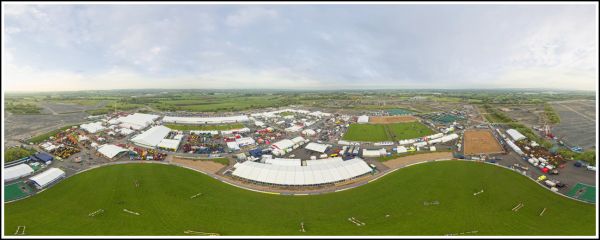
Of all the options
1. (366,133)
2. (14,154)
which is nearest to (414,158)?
(366,133)

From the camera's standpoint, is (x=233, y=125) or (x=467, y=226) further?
(x=233, y=125)

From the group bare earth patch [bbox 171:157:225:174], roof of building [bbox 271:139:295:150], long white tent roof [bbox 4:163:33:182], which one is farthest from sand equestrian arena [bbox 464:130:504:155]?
long white tent roof [bbox 4:163:33:182]

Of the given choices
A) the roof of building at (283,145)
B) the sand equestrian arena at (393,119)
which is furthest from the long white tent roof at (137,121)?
the sand equestrian arena at (393,119)

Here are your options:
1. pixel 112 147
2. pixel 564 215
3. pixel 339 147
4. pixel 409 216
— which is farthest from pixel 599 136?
pixel 112 147

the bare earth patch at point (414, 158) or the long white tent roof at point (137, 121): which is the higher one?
the long white tent roof at point (137, 121)

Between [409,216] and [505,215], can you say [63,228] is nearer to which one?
[409,216]

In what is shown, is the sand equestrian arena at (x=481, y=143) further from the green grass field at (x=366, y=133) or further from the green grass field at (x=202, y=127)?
the green grass field at (x=202, y=127)

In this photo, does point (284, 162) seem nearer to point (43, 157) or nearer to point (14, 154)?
point (43, 157)

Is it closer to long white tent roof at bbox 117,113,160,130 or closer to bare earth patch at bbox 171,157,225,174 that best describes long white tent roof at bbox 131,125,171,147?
bare earth patch at bbox 171,157,225,174
